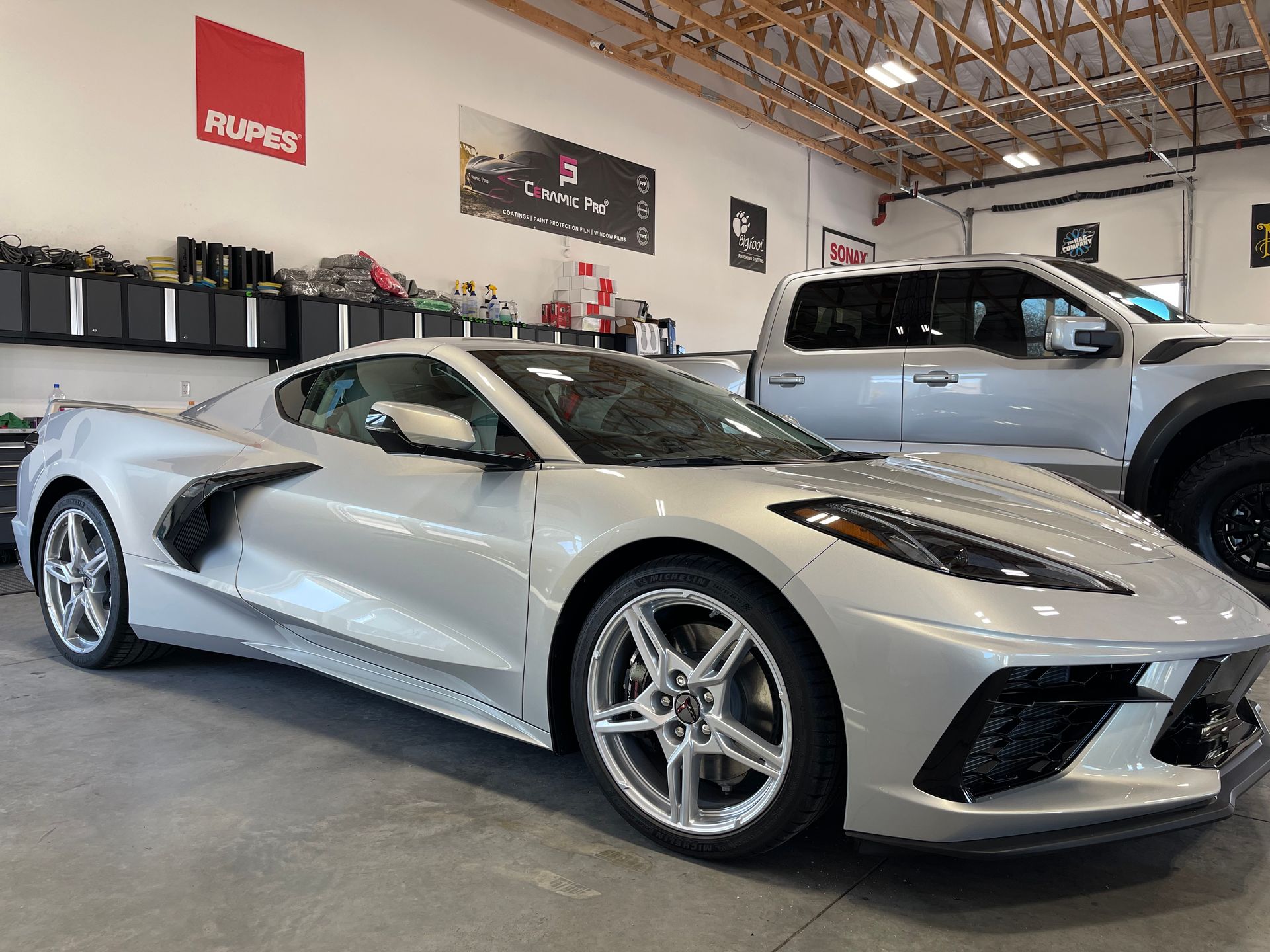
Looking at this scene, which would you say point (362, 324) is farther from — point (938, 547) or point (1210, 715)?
point (1210, 715)

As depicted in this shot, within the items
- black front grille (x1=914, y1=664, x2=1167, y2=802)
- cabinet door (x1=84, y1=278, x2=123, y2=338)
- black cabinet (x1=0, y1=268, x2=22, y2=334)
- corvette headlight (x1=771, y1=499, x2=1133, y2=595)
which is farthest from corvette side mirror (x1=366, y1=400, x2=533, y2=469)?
cabinet door (x1=84, y1=278, x2=123, y2=338)

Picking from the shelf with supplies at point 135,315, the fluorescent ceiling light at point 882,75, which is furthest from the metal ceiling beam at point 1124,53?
the shelf with supplies at point 135,315

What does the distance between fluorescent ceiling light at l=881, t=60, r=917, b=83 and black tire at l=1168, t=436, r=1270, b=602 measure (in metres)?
7.86

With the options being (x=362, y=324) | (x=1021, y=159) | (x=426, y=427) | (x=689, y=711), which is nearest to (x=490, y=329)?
(x=362, y=324)

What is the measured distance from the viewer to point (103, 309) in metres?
6.73

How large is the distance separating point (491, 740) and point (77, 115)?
22.7ft

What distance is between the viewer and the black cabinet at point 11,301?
20.4 ft

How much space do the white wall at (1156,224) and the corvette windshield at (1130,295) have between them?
10852 millimetres

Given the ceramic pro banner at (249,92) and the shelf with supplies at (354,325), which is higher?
the ceramic pro banner at (249,92)

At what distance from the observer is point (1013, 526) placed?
1.91 m

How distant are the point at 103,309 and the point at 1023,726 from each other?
7081 mm

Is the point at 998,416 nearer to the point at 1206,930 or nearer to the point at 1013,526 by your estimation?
the point at 1013,526

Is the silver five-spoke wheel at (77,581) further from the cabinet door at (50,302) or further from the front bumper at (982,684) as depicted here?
the cabinet door at (50,302)

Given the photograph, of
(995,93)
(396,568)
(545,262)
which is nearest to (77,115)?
(545,262)
